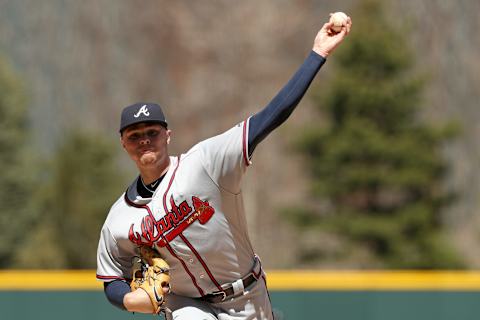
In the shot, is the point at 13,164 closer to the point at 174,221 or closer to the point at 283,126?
the point at 283,126

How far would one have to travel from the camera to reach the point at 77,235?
14344mm

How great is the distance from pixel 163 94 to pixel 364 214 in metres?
8.58

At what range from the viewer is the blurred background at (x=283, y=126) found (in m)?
15.4

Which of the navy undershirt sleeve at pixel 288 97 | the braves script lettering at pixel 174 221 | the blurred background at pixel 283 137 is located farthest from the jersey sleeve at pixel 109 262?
the blurred background at pixel 283 137

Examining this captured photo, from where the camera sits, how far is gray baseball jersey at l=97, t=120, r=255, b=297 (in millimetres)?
3172

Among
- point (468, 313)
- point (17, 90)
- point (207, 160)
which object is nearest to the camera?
point (207, 160)

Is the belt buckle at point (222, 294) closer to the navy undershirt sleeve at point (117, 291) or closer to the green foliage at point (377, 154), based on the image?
the navy undershirt sleeve at point (117, 291)

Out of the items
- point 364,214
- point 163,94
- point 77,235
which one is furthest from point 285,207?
point 163,94

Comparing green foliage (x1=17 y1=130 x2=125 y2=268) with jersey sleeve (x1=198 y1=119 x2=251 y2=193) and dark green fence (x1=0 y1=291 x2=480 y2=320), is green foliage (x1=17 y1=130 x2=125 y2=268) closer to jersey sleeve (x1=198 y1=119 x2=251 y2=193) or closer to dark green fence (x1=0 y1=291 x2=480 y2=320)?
dark green fence (x1=0 y1=291 x2=480 y2=320)

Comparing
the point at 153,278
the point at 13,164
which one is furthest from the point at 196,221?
the point at 13,164

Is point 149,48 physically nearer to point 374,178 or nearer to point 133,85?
point 133,85

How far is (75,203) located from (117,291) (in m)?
12.0

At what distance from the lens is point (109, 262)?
3.37 metres

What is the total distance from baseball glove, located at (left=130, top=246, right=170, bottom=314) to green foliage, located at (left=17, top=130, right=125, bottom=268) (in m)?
10.0
